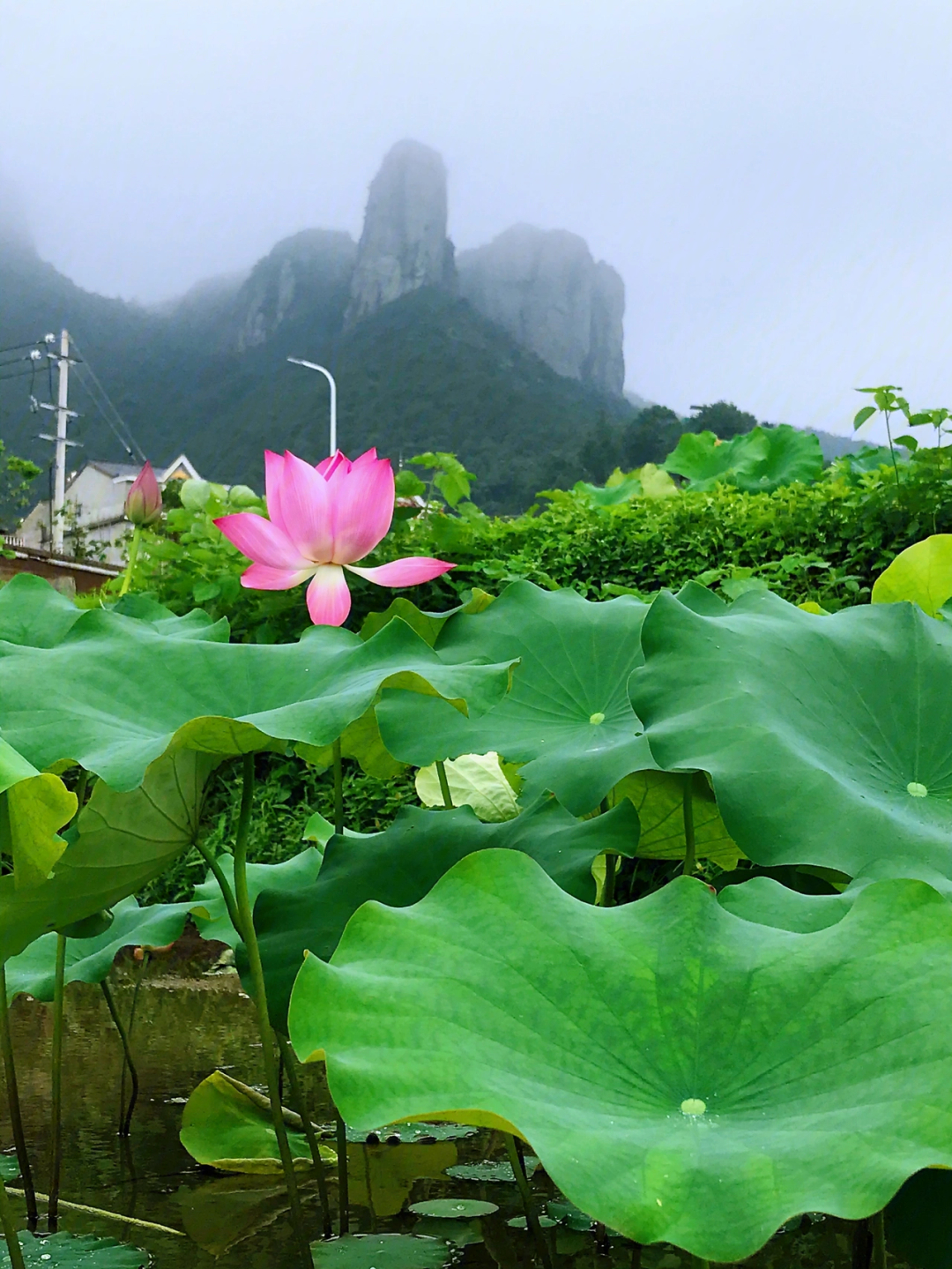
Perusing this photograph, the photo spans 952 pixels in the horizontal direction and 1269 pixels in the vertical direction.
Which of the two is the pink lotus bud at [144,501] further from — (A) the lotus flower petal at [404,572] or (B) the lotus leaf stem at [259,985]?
(B) the lotus leaf stem at [259,985]

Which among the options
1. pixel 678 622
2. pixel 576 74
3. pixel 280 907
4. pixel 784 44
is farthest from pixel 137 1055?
pixel 576 74

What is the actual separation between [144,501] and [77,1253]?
76 cm

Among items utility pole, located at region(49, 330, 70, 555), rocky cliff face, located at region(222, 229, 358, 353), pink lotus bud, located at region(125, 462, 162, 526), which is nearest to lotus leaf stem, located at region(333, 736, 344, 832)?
pink lotus bud, located at region(125, 462, 162, 526)

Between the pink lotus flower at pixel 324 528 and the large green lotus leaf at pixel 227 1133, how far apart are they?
43 cm

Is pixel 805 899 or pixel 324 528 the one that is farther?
pixel 324 528

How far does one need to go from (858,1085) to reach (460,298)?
148 feet

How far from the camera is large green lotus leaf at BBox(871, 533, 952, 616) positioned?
895 mm

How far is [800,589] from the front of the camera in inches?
83.7

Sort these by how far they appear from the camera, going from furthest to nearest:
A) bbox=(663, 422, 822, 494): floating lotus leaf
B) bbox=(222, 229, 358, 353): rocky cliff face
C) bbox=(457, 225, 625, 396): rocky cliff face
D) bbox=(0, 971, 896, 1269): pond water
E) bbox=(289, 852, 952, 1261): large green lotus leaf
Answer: bbox=(222, 229, 358, 353): rocky cliff face → bbox=(457, 225, 625, 396): rocky cliff face → bbox=(663, 422, 822, 494): floating lotus leaf → bbox=(0, 971, 896, 1269): pond water → bbox=(289, 852, 952, 1261): large green lotus leaf

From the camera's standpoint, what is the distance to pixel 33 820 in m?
0.50

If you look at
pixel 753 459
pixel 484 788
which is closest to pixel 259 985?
pixel 484 788

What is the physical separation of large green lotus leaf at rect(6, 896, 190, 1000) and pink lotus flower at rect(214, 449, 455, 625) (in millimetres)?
324

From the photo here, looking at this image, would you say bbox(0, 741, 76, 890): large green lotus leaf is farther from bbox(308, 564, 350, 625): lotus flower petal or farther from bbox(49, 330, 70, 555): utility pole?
bbox(49, 330, 70, 555): utility pole

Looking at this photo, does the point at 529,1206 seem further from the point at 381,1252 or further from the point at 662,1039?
Result: the point at 662,1039
